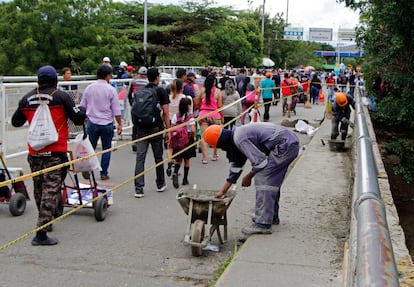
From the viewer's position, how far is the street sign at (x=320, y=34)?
8019 centimetres

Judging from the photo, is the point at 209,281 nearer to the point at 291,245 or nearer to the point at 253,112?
the point at 291,245

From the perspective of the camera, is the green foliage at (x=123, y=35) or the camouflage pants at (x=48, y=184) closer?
the camouflage pants at (x=48, y=184)

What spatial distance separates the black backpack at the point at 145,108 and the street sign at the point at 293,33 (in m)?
66.6

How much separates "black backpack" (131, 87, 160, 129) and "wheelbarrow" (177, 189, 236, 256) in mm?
2403

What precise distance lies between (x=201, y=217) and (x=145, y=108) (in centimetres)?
277

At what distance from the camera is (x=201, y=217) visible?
564cm

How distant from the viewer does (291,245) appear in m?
5.46

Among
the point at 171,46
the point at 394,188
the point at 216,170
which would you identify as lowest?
the point at 394,188

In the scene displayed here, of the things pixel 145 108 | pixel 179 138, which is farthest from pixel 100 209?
pixel 179 138

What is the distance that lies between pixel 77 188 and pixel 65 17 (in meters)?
18.6

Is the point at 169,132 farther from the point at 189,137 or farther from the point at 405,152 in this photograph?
the point at 405,152

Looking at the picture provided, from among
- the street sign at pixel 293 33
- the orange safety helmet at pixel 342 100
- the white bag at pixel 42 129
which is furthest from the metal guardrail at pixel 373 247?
the street sign at pixel 293 33

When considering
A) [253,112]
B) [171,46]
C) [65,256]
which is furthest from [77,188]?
[171,46]

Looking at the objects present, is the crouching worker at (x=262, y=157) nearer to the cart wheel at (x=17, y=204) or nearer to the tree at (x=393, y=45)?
the cart wheel at (x=17, y=204)
